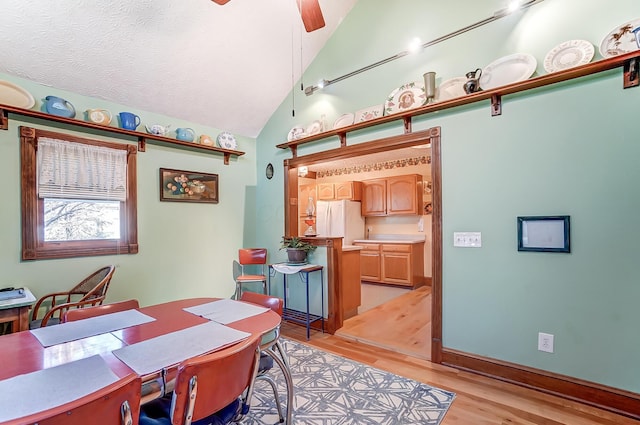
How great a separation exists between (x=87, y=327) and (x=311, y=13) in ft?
8.28

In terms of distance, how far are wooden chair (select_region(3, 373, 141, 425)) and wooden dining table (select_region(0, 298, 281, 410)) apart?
0.12 meters

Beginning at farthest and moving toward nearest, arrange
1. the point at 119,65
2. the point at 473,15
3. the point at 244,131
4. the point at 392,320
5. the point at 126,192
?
the point at 244,131
the point at 392,320
the point at 126,192
the point at 119,65
the point at 473,15

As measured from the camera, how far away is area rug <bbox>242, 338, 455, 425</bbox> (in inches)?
77.2

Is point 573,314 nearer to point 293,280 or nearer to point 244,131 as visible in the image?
point 293,280

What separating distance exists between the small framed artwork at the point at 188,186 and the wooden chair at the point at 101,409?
309 centimetres

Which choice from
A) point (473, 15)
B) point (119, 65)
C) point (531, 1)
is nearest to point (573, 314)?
point (531, 1)

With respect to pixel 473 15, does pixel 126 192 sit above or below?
below

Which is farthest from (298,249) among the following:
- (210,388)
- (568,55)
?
(568,55)

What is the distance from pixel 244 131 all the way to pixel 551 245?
391 cm

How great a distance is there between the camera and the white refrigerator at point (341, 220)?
6262mm

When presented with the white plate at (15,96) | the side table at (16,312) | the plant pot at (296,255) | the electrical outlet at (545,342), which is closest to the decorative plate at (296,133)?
the plant pot at (296,255)

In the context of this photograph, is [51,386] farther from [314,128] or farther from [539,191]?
[314,128]

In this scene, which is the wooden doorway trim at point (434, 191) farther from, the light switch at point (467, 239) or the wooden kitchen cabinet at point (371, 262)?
the wooden kitchen cabinet at point (371, 262)

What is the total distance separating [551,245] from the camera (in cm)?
225
